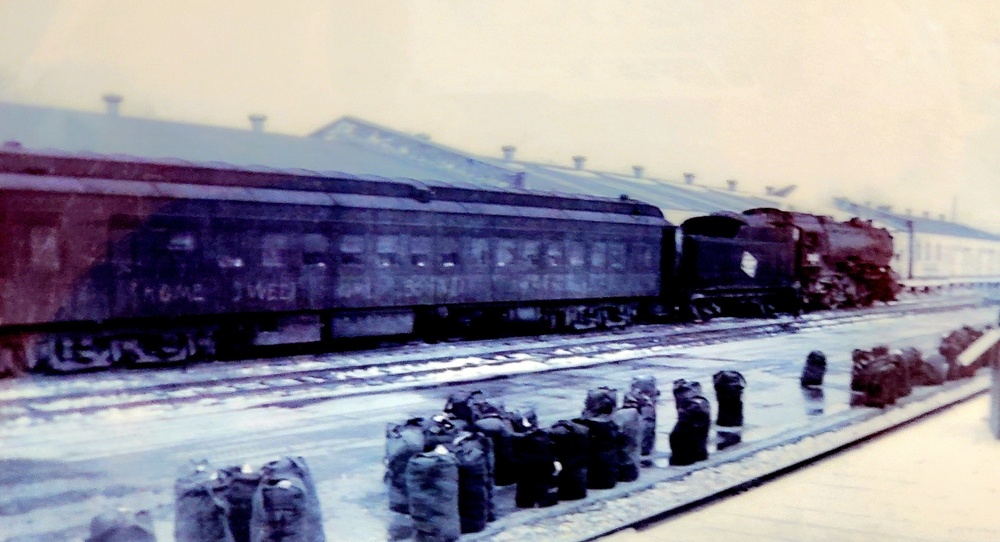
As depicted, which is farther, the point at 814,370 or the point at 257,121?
the point at 814,370

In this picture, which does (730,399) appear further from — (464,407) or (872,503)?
(464,407)

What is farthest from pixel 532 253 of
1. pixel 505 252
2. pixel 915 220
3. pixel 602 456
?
pixel 602 456

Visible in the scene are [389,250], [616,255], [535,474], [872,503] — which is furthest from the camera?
[616,255]

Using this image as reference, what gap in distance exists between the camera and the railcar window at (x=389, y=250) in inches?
500

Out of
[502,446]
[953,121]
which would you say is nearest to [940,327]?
[953,121]

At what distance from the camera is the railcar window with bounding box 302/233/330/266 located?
39.1 ft

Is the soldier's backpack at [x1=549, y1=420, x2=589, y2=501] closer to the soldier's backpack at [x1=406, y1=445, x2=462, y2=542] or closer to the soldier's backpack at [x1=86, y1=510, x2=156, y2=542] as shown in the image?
the soldier's backpack at [x1=406, y1=445, x2=462, y2=542]

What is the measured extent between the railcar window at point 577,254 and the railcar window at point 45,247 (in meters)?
8.73

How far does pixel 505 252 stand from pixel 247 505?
10.1m

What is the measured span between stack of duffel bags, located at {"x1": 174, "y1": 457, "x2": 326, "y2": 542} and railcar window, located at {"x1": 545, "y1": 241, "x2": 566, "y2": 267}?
35.4ft

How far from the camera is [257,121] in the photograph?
22.5 feet

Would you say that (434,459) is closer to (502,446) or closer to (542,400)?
(502,446)

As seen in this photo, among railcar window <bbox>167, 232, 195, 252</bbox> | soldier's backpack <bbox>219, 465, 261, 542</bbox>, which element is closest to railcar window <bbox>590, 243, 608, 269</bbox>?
railcar window <bbox>167, 232, 195, 252</bbox>

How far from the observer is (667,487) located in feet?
21.0
